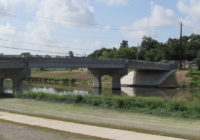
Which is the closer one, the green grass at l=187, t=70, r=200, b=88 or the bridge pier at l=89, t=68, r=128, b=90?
the bridge pier at l=89, t=68, r=128, b=90

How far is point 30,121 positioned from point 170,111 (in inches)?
446

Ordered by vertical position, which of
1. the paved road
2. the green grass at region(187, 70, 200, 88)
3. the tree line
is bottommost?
the paved road

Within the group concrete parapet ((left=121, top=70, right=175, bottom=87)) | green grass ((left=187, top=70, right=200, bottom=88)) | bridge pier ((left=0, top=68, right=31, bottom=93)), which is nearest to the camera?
bridge pier ((left=0, top=68, right=31, bottom=93))

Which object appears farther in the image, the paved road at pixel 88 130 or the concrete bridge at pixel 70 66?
the concrete bridge at pixel 70 66

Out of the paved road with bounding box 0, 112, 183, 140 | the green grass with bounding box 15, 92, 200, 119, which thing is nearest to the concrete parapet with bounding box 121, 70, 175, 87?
the green grass with bounding box 15, 92, 200, 119

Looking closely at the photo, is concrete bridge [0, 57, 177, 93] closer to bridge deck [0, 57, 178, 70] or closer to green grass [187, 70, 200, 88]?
bridge deck [0, 57, 178, 70]

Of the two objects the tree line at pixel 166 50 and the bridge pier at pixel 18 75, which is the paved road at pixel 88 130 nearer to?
the bridge pier at pixel 18 75

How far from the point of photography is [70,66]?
72125 mm

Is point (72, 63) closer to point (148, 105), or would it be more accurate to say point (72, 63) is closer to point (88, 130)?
point (148, 105)

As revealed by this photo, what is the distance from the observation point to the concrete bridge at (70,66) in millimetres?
60400

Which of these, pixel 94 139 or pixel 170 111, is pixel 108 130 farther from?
pixel 170 111

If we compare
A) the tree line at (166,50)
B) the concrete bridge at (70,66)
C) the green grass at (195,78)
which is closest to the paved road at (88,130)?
the concrete bridge at (70,66)

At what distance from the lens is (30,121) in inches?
778

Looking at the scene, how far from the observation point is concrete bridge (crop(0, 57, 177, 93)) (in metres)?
60.4
